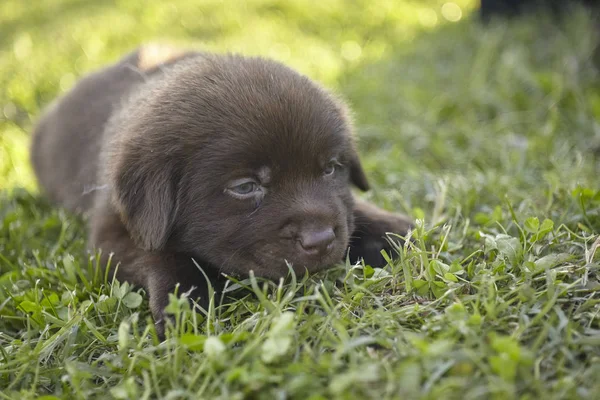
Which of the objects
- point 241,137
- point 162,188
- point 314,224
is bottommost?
point 314,224

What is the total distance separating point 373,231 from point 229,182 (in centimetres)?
85

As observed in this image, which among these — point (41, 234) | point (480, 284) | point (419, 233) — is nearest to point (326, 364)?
point (480, 284)

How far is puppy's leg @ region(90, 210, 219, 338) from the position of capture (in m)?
2.46

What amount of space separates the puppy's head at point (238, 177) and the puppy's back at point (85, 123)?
37.3 inches

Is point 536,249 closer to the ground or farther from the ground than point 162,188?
closer to the ground

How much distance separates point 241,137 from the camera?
2.43 m

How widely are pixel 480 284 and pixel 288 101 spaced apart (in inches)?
42.8

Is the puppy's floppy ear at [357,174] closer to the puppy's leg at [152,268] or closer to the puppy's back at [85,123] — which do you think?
the puppy's leg at [152,268]

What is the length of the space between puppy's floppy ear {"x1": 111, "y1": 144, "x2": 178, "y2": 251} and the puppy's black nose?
587 mm

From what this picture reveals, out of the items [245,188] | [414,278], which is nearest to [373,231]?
[414,278]

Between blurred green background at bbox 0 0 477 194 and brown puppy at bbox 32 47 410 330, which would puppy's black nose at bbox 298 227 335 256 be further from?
blurred green background at bbox 0 0 477 194

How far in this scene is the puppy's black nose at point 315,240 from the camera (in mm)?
→ 2383

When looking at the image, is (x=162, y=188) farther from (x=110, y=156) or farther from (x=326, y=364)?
(x=326, y=364)

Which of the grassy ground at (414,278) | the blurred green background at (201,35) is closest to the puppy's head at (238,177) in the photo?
the grassy ground at (414,278)
